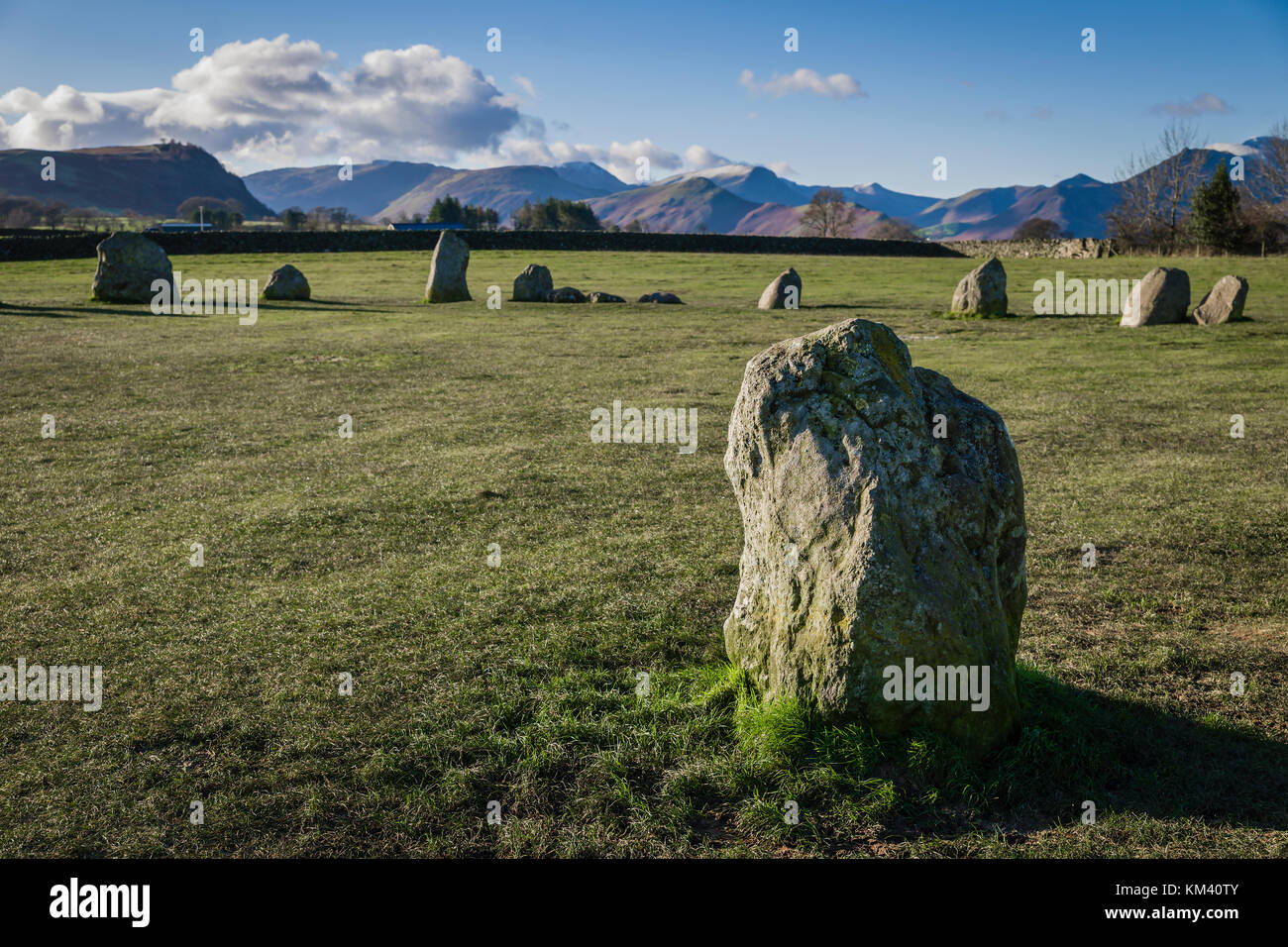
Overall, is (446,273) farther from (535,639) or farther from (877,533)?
(877,533)

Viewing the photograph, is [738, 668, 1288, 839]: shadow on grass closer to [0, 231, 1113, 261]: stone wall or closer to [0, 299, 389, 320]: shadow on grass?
[0, 299, 389, 320]: shadow on grass

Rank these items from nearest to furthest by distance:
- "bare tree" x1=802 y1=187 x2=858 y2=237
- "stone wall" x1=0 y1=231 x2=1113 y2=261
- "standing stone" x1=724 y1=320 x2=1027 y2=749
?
1. "standing stone" x1=724 y1=320 x2=1027 y2=749
2. "stone wall" x1=0 y1=231 x2=1113 y2=261
3. "bare tree" x1=802 y1=187 x2=858 y2=237

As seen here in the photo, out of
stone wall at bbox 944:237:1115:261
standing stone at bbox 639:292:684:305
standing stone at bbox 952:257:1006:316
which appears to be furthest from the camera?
stone wall at bbox 944:237:1115:261

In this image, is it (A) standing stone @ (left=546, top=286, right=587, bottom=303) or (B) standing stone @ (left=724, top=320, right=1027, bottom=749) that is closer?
(B) standing stone @ (left=724, top=320, right=1027, bottom=749)

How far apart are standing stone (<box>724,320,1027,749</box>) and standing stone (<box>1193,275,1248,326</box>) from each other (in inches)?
929

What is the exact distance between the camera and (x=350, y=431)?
509 inches

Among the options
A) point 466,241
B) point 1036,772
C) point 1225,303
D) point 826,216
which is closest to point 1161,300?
point 1225,303

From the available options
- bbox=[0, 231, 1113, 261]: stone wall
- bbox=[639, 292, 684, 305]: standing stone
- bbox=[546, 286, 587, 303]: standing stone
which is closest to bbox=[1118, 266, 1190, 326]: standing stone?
bbox=[639, 292, 684, 305]: standing stone

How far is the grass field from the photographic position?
430 centimetres

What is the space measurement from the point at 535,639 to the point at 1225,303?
24970mm

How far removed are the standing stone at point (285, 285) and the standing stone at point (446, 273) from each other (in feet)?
15.7

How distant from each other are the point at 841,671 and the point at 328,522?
611 cm

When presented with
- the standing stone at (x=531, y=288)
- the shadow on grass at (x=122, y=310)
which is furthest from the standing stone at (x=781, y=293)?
the shadow on grass at (x=122, y=310)
